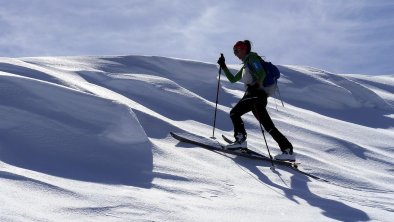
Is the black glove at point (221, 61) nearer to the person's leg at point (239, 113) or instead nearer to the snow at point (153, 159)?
the person's leg at point (239, 113)

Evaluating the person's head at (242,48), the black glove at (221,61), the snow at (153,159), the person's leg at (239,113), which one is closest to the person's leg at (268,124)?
the person's leg at (239,113)

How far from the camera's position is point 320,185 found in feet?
21.2

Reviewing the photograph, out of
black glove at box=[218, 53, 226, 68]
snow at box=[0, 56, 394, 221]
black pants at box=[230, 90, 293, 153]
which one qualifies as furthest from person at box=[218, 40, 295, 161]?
black glove at box=[218, 53, 226, 68]

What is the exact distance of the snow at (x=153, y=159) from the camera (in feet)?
14.7

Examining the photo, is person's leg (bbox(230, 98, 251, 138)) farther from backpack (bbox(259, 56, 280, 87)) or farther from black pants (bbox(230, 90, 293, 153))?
backpack (bbox(259, 56, 280, 87))

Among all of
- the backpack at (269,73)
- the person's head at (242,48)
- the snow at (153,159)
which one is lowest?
the snow at (153,159)

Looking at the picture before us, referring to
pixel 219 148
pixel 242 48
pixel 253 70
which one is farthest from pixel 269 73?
pixel 219 148

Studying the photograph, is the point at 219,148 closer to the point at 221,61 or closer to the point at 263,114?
the point at 263,114

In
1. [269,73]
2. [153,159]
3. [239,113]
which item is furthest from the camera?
[239,113]

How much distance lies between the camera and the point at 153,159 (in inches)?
232

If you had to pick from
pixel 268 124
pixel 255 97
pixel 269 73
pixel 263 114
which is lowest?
pixel 268 124

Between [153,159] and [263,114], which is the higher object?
[263,114]

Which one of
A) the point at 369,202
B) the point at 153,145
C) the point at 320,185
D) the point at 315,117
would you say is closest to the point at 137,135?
the point at 153,145

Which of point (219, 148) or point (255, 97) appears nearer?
point (219, 148)
